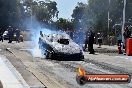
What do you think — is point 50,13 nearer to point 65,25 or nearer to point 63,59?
point 65,25

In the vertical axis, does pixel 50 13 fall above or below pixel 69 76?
above

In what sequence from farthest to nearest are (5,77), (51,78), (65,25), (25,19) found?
(65,25), (25,19), (51,78), (5,77)

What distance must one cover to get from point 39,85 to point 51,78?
2134 millimetres

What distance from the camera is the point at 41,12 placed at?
130375 millimetres

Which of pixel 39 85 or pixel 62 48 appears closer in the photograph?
pixel 39 85

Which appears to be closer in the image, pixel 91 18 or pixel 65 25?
pixel 91 18

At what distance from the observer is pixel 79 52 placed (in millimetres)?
22578

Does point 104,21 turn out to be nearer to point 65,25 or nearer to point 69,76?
point 65,25

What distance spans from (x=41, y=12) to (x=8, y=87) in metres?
120

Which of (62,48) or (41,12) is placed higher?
(41,12)

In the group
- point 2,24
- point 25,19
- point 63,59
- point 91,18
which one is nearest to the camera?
point 63,59

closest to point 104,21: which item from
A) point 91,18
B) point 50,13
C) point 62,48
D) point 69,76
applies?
point 91,18

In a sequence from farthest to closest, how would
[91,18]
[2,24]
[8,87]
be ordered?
1. [91,18]
2. [2,24]
3. [8,87]

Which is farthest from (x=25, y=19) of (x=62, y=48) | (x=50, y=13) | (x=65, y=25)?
(x=62, y=48)
